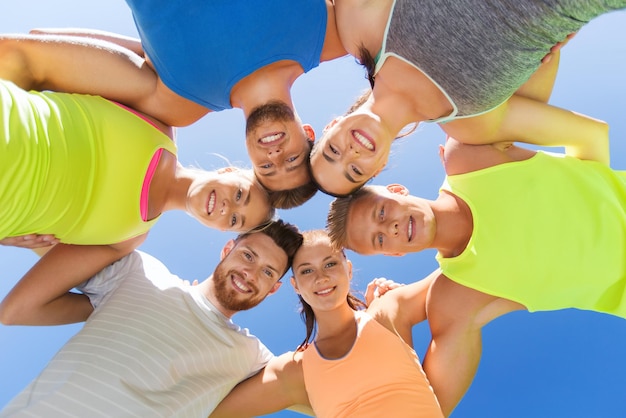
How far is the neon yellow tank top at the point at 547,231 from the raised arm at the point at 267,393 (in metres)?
1.23

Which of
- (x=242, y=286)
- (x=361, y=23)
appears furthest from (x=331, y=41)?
(x=242, y=286)

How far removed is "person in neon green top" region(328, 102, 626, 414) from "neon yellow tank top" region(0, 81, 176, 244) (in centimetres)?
116

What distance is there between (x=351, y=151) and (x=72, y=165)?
4.23ft

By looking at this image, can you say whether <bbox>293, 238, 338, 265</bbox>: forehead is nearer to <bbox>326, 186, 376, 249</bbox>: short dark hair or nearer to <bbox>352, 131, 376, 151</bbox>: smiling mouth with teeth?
<bbox>326, 186, 376, 249</bbox>: short dark hair

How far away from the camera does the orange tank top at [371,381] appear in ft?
8.84

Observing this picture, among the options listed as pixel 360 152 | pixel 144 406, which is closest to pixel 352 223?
pixel 360 152

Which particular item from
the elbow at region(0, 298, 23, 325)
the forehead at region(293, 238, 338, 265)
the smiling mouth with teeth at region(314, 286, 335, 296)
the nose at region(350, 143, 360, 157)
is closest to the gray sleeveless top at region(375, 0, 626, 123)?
the nose at region(350, 143, 360, 157)

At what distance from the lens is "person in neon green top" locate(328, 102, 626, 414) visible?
8.81ft

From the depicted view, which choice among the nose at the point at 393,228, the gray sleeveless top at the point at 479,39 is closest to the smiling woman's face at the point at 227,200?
the nose at the point at 393,228

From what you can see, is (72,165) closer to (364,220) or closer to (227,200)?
(227,200)

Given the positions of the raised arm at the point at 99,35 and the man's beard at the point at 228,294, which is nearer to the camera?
the raised arm at the point at 99,35

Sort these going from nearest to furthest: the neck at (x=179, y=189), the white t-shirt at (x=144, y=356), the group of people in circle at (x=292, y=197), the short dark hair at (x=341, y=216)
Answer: the group of people in circle at (x=292, y=197), the white t-shirt at (x=144, y=356), the neck at (x=179, y=189), the short dark hair at (x=341, y=216)

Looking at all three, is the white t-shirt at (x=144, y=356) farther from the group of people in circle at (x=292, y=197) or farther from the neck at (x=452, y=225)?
the neck at (x=452, y=225)

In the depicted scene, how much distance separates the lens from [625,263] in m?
2.73
